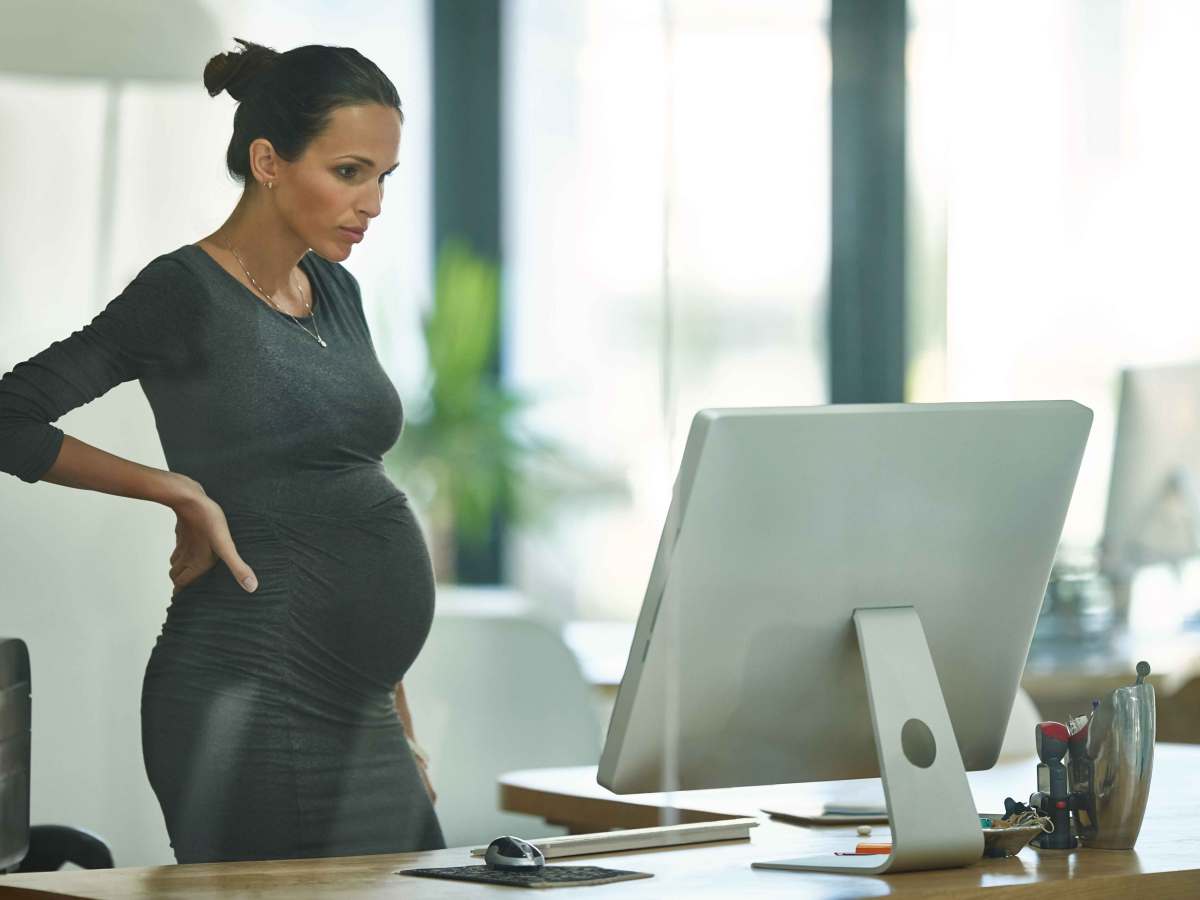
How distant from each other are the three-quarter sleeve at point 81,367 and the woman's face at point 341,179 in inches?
8.1

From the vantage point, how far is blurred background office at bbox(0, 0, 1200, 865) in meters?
2.32

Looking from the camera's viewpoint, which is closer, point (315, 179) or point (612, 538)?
point (315, 179)

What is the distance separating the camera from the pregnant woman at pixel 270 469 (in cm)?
230

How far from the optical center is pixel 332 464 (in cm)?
240

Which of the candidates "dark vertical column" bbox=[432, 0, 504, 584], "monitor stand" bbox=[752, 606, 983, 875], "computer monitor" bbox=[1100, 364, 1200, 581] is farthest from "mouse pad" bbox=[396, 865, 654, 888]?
"computer monitor" bbox=[1100, 364, 1200, 581]

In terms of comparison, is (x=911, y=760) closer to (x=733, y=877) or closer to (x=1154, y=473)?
(x=733, y=877)

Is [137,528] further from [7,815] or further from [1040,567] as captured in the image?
[1040,567]

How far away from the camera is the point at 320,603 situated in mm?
2396

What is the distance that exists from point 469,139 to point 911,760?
3.89ft

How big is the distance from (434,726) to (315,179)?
775 millimetres

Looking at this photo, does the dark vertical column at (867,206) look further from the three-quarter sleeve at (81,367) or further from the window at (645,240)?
the three-quarter sleeve at (81,367)

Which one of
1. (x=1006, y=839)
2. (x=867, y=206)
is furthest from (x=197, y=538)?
(x=867, y=206)

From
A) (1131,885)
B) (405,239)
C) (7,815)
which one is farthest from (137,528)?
(1131,885)

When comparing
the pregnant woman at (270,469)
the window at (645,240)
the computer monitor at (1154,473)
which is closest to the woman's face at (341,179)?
the pregnant woman at (270,469)
